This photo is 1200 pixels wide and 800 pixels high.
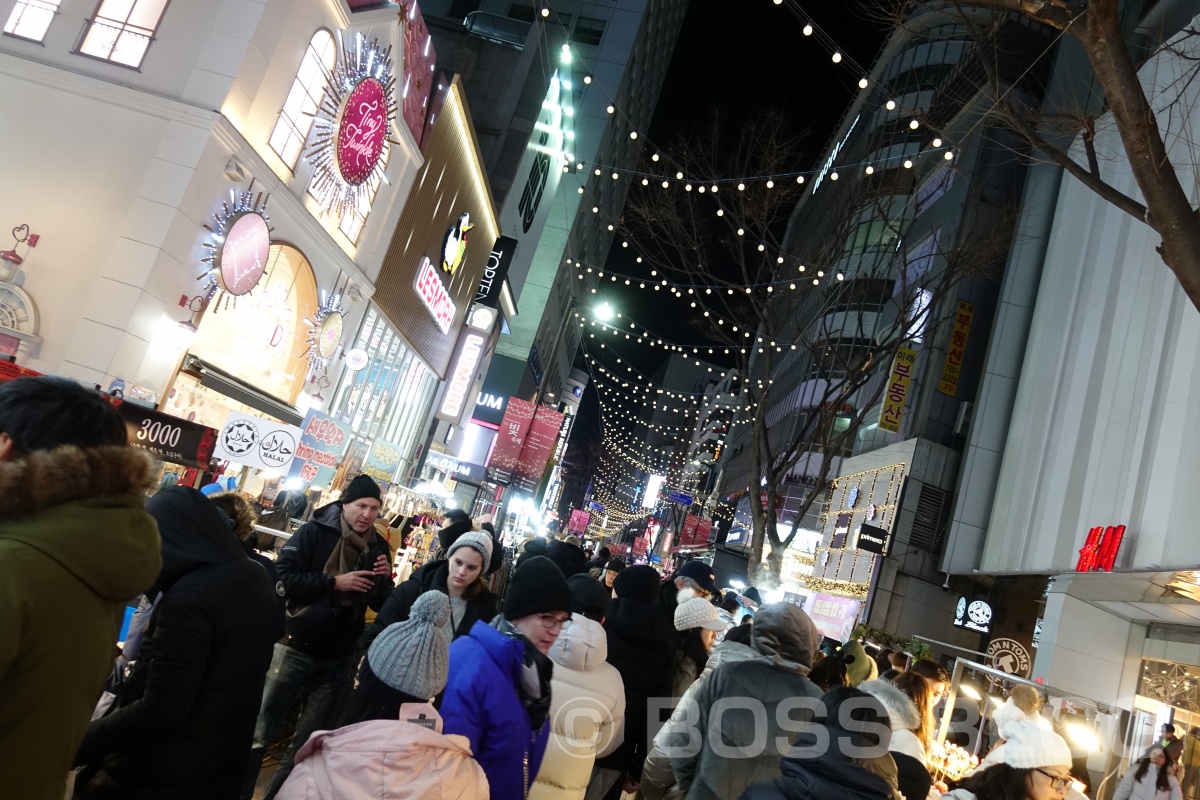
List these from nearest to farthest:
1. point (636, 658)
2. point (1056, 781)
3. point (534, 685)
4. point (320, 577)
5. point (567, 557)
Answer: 1. point (534, 685)
2. point (1056, 781)
3. point (320, 577)
4. point (636, 658)
5. point (567, 557)

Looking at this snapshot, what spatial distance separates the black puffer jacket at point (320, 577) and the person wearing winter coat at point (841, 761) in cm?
295

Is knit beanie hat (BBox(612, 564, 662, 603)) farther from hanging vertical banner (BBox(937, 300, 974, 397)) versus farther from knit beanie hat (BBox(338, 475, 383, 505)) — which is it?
hanging vertical banner (BBox(937, 300, 974, 397))

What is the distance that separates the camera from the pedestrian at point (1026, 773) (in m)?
3.74

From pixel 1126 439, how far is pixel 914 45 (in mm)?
30433

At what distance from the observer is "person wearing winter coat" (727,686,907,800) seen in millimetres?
2674

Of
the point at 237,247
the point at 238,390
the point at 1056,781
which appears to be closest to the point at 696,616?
the point at 1056,781

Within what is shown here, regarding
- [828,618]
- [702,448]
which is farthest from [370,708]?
[702,448]

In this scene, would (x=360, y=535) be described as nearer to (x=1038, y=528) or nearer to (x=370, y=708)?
(x=370, y=708)

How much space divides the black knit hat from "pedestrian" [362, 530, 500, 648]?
125cm

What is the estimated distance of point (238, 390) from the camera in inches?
508

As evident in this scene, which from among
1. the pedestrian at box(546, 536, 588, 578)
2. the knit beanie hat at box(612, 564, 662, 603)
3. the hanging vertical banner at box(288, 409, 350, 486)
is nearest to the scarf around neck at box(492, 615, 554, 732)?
the knit beanie hat at box(612, 564, 662, 603)

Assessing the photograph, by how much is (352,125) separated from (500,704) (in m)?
13.4

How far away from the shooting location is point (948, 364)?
23266 mm

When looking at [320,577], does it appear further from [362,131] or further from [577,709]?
[362,131]
